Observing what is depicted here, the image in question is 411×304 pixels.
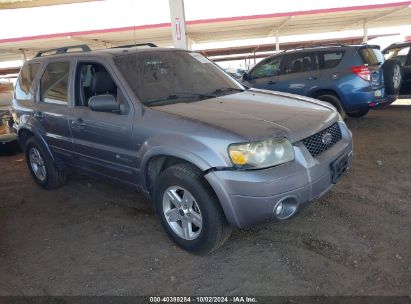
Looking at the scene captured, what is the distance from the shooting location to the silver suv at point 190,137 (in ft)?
8.81

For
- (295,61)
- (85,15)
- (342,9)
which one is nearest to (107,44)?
(85,15)

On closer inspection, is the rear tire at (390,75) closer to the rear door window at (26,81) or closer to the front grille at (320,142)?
the front grille at (320,142)

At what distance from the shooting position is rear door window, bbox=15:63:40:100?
4730 mm

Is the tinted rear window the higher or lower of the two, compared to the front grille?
higher

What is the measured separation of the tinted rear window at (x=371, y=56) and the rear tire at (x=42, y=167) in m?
5.78

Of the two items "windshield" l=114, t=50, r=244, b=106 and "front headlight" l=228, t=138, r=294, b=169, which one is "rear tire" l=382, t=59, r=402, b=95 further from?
"front headlight" l=228, t=138, r=294, b=169

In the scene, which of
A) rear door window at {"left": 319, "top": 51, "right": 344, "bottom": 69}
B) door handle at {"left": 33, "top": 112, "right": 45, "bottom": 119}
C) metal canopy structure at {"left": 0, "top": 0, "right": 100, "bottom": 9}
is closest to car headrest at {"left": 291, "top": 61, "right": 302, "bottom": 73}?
rear door window at {"left": 319, "top": 51, "right": 344, "bottom": 69}

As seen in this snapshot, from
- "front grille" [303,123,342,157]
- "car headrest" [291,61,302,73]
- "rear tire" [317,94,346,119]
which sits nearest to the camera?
"front grille" [303,123,342,157]

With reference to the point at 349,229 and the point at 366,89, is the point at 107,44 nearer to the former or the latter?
the point at 366,89

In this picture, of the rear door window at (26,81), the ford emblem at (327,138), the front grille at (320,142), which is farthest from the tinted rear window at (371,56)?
the rear door window at (26,81)

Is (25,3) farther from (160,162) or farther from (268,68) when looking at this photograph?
(160,162)

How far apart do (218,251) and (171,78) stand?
174 centimetres

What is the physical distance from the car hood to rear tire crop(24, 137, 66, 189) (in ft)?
7.46

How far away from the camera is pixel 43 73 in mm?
4516
